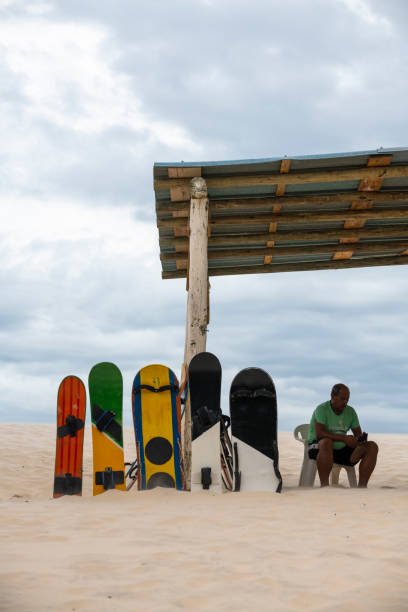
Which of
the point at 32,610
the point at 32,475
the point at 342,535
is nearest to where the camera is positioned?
the point at 32,610

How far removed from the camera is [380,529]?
546cm

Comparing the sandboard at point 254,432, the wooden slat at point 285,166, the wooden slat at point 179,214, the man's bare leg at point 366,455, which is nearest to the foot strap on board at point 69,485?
the sandboard at point 254,432

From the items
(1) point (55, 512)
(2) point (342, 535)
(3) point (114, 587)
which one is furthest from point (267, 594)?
Result: (1) point (55, 512)

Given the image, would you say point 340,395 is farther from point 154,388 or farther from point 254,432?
point 154,388

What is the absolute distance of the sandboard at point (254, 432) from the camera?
7711mm

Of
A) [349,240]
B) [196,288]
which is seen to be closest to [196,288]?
[196,288]

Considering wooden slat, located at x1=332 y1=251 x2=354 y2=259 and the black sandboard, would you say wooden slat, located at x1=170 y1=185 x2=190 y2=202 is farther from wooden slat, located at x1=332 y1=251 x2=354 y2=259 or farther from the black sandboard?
wooden slat, located at x1=332 y1=251 x2=354 y2=259

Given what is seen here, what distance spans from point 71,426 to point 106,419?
0.43 m

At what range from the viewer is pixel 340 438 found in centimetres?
848

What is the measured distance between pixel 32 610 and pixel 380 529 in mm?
2938

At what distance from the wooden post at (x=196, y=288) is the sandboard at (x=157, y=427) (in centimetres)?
61

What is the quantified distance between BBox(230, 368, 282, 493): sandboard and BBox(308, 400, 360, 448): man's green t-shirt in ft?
3.20

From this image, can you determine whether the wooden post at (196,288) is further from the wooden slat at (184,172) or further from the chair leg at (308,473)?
the chair leg at (308,473)

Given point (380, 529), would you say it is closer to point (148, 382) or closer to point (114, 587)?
point (114, 587)
